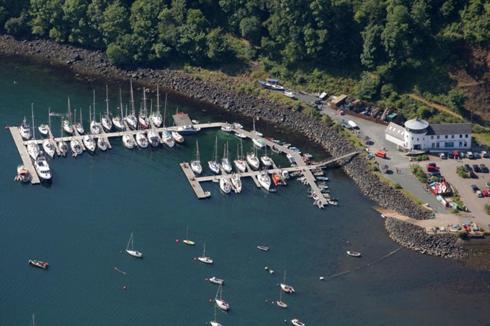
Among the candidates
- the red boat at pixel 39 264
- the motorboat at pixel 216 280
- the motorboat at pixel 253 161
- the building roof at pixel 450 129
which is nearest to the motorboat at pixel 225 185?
the motorboat at pixel 253 161

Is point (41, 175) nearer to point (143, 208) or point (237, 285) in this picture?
point (143, 208)

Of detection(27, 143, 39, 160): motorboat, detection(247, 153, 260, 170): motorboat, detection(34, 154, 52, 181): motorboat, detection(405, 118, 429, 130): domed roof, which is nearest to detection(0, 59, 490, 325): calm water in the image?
detection(34, 154, 52, 181): motorboat

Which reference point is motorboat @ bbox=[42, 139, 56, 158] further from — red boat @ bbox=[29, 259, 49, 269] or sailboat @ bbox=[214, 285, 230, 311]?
sailboat @ bbox=[214, 285, 230, 311]

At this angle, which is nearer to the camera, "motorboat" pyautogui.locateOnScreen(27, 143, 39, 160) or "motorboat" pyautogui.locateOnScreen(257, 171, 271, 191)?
"motorboat" pyautogui.locateOnScreen(257, 171, 271, 191)

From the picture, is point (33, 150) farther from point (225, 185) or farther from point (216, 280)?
point (216, 280)

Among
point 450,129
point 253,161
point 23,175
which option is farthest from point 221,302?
point 450,129

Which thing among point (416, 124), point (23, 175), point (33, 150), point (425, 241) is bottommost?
point (23, 175)
